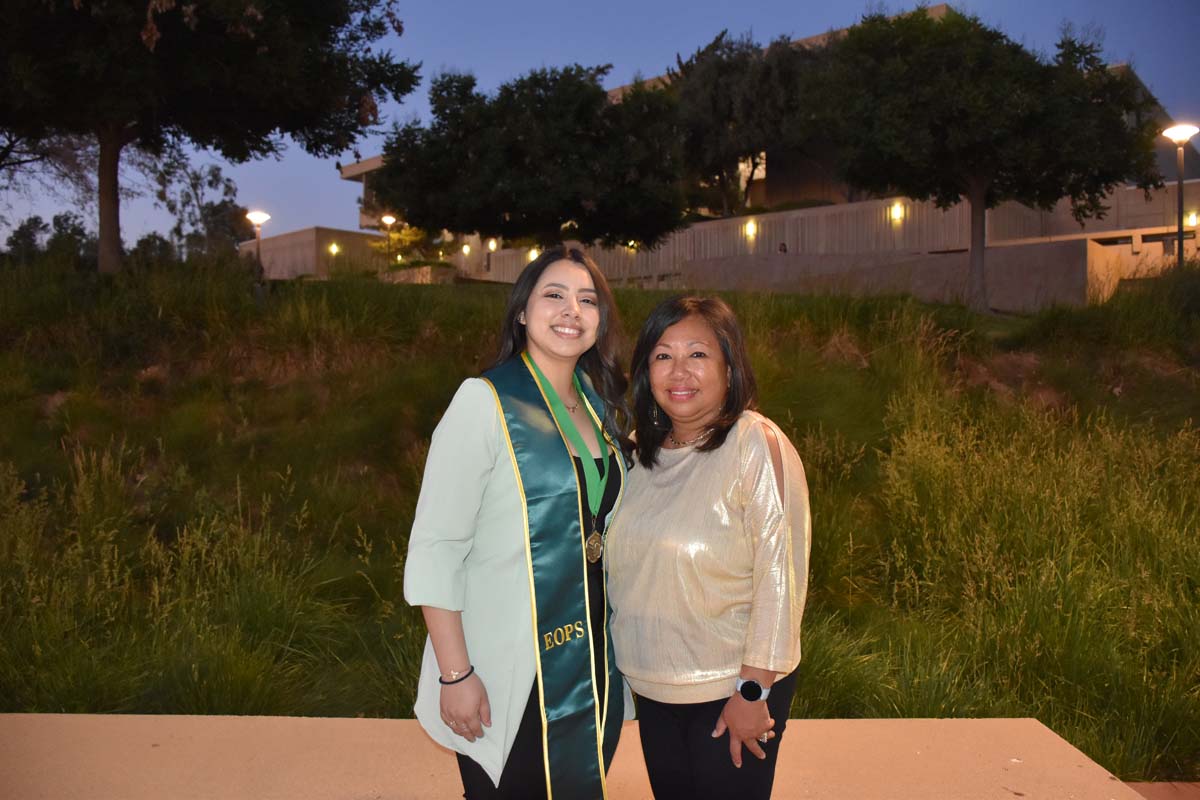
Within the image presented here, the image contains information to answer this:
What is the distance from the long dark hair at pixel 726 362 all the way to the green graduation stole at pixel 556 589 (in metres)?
0.33

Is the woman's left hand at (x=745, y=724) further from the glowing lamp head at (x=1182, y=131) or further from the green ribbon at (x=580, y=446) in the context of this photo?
the glowing lamp head at (x=1182, y=131)

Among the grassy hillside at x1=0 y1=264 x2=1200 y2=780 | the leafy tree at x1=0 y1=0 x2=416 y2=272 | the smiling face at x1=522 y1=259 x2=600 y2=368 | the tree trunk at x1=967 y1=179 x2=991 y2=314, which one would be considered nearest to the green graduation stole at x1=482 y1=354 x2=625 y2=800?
the smiling face at x1=522 y1=259 x2=600 y2=368

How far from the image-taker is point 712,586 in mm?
1946

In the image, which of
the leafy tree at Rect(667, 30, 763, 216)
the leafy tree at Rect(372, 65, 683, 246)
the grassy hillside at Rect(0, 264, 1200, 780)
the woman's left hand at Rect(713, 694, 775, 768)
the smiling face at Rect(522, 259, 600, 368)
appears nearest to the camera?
the woman's left hand at Rect(713, 694, 775, 768)

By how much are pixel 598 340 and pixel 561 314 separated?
0.21m

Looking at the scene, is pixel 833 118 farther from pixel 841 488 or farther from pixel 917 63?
pixel 841 488

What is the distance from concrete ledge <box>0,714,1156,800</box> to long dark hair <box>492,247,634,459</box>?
4.33 feet

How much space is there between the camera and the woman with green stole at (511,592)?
5.82 ft

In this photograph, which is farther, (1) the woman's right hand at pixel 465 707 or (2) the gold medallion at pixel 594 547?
(2) the gold medallion at pixel 594 547

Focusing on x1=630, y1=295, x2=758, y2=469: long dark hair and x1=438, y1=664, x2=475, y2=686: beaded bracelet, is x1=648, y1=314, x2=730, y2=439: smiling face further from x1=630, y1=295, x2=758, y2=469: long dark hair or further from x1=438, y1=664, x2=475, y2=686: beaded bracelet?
x1=438, y1=664, x2=475, y2=686: beaded bracelet

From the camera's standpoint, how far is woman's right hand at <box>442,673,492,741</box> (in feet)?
5.76

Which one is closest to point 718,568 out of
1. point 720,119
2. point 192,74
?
point 192,74

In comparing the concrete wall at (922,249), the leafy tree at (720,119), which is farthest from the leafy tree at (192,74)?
the leafy tree at (720,119)

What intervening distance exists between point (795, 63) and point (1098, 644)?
30961 mm
